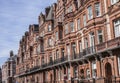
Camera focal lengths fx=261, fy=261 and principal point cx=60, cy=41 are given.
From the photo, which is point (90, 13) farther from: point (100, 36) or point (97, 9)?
point (100, 36)

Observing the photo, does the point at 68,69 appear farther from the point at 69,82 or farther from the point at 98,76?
the point at 98,76

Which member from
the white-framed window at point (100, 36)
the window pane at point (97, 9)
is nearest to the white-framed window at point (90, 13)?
the window pane at point (97, 9)

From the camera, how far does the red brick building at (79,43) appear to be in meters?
35.5

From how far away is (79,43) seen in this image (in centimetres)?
4747

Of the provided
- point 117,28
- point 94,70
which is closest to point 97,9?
point 117,28

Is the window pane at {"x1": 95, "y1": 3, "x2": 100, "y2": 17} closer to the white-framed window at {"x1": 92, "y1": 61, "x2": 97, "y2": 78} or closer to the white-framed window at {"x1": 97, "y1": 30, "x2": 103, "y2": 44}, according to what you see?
the white-framed window at {"x1": 97, "y1": 30, "x2": 103, "y2": 44}

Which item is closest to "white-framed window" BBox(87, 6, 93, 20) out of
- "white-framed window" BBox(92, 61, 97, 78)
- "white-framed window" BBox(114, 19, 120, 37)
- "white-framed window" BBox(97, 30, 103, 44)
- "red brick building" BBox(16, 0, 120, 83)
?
"red brick building" BBox(16, 0, 120, 83)

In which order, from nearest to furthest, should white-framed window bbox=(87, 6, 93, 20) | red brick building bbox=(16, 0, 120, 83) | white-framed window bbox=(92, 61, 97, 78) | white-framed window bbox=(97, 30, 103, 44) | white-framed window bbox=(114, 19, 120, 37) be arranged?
white-framed window bbox=(114, 19, 120, 37)
red brick building bbox=(16, 0, 120, 83)
white-framed window bbox=(97, 30, 103, 44)
white-framed window bbox=(92, 61, 97, 78)
white-framed window bbox=(87, 6, 93, 20)

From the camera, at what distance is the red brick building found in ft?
117

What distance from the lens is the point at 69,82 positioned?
159 ft

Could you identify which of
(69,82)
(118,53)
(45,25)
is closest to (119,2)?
(118,53)

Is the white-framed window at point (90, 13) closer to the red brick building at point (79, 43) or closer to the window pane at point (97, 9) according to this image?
the red brick building at point (79, 43)

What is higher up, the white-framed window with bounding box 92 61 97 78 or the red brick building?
the red brick building

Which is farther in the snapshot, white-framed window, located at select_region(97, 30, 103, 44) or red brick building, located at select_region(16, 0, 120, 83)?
white-framed window, located at select_region(97, 30, 103, 44)
